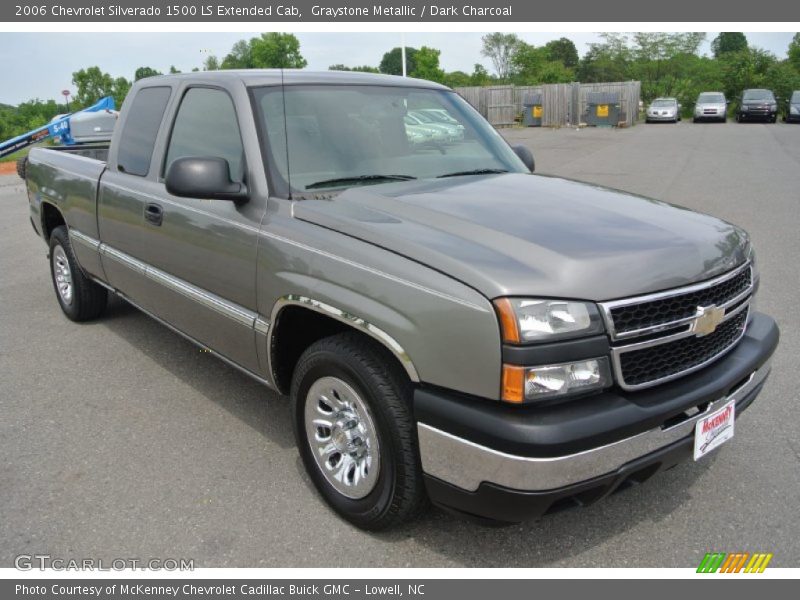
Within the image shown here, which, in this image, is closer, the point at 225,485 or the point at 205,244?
the point at 225,485

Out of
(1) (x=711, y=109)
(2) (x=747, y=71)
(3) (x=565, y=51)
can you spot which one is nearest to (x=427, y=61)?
(2) (x=747, y=71)

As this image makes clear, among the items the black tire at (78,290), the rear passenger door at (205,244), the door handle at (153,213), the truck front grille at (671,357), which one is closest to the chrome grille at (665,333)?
the truck front grille at (671,357)

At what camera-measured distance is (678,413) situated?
2527mm

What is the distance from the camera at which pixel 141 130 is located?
14.8 ft

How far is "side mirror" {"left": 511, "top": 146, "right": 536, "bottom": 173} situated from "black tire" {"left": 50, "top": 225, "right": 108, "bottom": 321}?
3.55 m

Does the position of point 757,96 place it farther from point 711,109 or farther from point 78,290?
point 78,290

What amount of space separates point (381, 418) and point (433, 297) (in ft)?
1.77

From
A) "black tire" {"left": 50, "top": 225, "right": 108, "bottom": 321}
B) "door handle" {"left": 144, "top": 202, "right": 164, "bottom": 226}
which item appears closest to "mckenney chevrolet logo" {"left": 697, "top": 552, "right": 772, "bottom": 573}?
"door handle" {"left": 144, "top": 202, "right": 164, "bottom": 226}

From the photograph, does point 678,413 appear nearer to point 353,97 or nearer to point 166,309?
point 353,97

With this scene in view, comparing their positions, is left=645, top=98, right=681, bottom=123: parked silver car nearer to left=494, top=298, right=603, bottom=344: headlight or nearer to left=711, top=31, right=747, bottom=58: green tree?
left=494, top=298, right=603, bottom=344: headlight

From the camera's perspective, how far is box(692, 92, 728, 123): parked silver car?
114 feet

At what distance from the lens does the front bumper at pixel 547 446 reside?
89.4 inches

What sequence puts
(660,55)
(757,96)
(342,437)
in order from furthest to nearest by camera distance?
(660,55), (757,96), (342,437)

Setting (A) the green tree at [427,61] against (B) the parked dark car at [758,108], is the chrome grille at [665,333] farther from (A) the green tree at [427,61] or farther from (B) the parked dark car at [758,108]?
(A) the green tree at [427,61]
